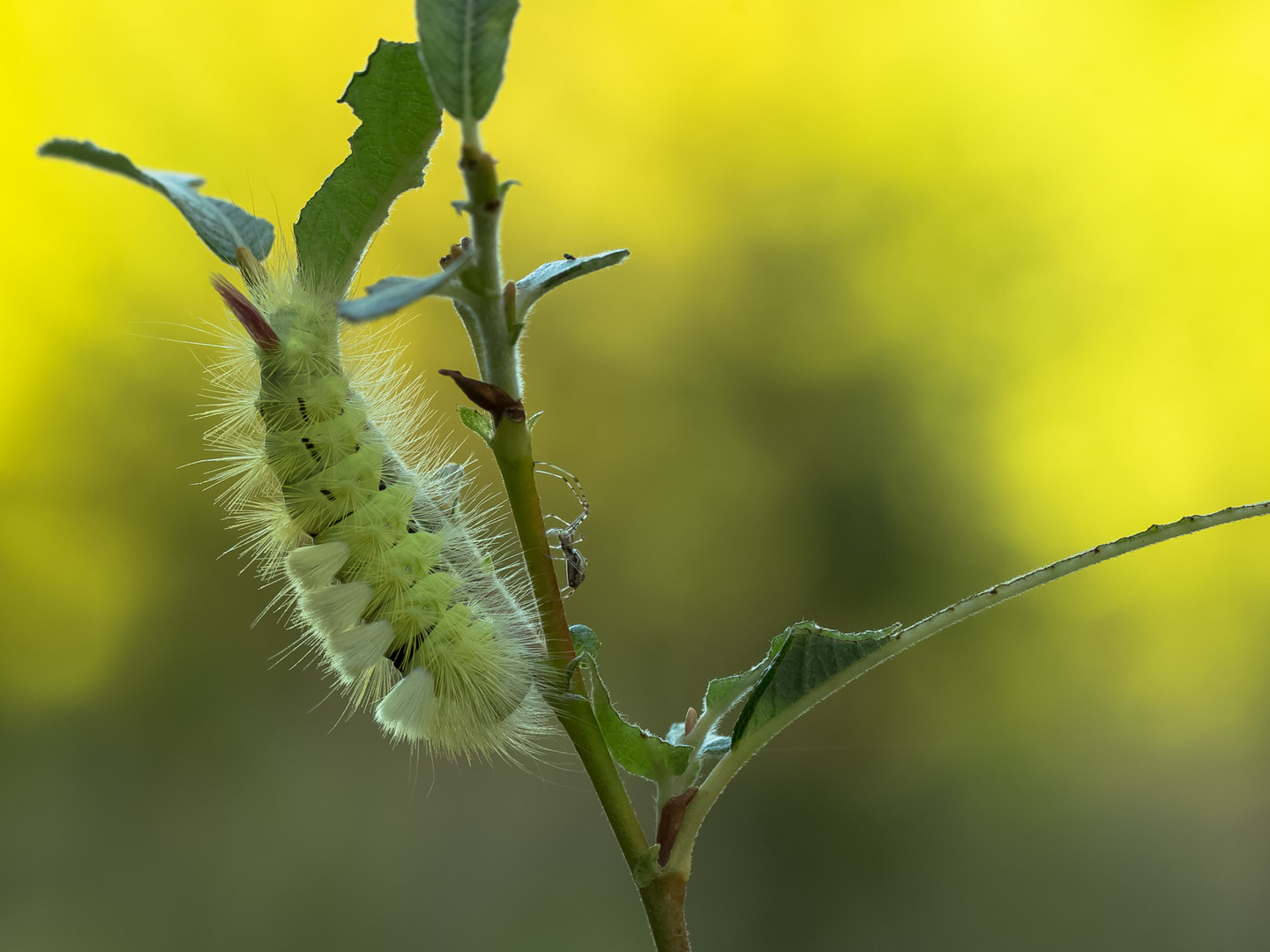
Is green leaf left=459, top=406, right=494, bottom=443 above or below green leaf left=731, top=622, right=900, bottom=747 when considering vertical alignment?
above

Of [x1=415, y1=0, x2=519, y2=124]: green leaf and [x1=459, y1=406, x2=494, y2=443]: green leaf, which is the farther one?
[x1=459, y1=406, x2=494, y2=443]: green leaf

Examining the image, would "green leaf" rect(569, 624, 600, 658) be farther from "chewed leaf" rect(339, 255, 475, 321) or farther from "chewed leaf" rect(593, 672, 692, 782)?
"chewed leaf" rect(339, 255, 475, 321)

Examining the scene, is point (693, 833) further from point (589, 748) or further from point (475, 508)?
point (475, 508)

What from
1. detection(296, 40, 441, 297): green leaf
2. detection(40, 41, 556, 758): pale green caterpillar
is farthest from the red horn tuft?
detection(296, 40, 441, 297): green leaf

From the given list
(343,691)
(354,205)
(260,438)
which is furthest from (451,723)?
(354,205)

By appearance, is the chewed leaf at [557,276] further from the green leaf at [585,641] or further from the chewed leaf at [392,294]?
the green leaf at [585,641]

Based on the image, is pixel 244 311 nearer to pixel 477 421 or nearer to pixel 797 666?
pixel 477 421

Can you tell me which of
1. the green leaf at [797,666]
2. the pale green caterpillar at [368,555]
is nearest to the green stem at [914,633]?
the green leaf at [797,666]
